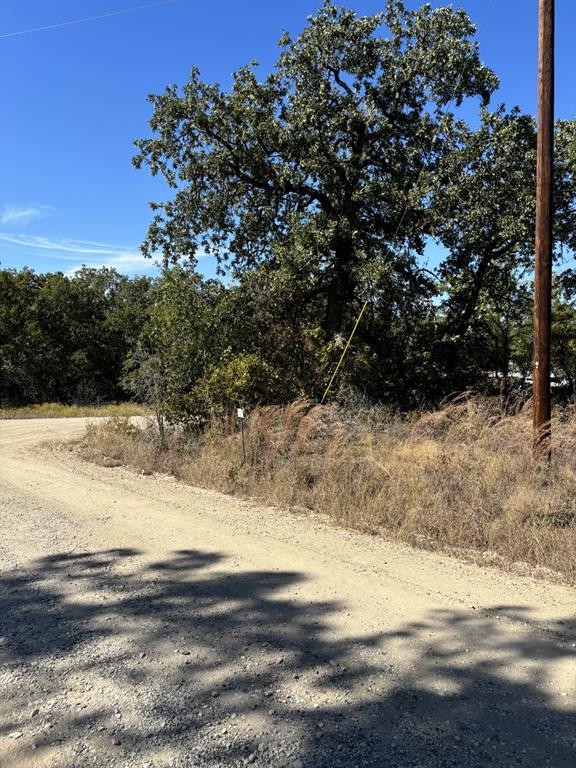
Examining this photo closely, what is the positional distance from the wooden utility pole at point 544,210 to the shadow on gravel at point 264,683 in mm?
4335

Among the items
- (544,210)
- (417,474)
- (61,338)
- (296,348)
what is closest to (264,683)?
(417,474)

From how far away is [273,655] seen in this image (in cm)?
360

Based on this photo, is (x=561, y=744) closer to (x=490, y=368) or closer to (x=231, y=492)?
(x=231, y=492)

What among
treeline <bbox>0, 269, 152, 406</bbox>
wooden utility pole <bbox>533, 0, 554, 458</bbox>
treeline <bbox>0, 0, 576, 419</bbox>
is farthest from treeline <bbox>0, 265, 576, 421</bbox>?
treeline <bbox>0, 269, 152, 406</bbox>

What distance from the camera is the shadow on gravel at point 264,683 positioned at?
107 inches

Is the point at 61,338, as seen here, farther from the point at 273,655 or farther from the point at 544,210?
the point at 273,655

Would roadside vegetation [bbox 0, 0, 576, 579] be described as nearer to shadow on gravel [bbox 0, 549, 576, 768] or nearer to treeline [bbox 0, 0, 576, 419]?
treeline [bbox 0, 0, 576, 419]

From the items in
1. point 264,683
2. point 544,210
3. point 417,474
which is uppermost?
point 544,210

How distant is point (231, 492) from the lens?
8.25 m

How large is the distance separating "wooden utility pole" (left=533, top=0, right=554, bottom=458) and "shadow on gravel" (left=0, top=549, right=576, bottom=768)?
Result: 4335 mm

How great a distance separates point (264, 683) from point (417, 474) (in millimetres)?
4190

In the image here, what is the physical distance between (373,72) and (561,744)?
51.4 ft

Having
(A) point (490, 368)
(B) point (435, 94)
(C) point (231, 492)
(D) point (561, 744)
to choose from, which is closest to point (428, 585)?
(D) point (561, 744)

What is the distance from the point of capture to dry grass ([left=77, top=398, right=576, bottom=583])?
5.72m
